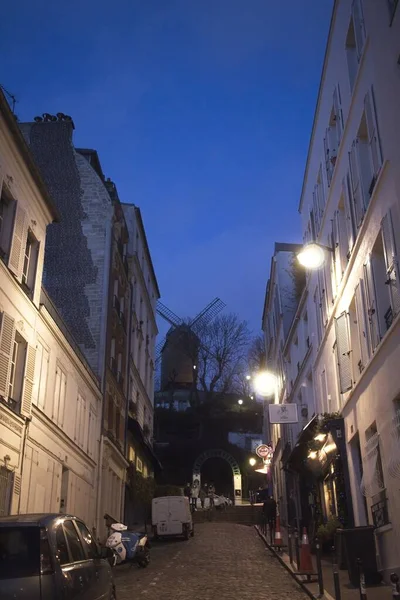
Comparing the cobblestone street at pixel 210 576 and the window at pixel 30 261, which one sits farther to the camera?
the window at pixel 30 261

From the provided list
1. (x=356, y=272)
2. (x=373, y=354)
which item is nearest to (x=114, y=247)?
(x=356, y=272)

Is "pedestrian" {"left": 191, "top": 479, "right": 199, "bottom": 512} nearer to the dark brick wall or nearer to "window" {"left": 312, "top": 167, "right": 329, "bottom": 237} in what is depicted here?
the dark brick wall

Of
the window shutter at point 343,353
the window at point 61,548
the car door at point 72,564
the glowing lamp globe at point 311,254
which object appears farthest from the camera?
the window shutter at point 343,353

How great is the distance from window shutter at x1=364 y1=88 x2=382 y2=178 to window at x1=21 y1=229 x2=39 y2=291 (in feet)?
31.4

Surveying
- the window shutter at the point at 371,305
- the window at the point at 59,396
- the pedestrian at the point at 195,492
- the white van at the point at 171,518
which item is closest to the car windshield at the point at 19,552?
the window shutter at the point at 371,305

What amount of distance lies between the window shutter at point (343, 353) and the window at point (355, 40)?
629 centimetres

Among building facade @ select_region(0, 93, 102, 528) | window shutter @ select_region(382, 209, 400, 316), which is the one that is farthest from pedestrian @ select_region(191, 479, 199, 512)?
window shutter @ select_region(382, 209, 400, 316)

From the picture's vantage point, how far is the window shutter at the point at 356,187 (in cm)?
1497

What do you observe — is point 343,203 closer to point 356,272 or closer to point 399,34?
point 356,272

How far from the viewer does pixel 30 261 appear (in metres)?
17.5

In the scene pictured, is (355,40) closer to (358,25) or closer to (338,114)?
(358,25)

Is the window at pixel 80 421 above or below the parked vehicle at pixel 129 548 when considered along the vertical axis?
above

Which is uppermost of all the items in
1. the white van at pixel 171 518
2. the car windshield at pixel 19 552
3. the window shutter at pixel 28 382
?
the window shutter at pixel 28 382

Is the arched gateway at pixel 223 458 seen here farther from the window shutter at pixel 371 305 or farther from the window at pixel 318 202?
the window shutter at pixel 371 305
